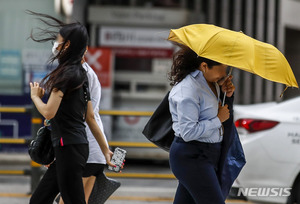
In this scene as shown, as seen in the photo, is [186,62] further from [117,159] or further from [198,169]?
[117,159]

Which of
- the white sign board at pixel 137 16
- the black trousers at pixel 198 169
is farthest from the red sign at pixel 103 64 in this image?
the black trousers at pixel 198 169

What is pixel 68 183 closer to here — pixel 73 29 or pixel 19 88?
pixel 73 29

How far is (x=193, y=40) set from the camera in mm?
3904

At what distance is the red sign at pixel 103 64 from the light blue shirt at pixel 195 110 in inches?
278

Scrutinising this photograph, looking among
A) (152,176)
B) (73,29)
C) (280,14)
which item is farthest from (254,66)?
(280,14)

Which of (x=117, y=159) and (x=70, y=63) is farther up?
(x=70, y=63)

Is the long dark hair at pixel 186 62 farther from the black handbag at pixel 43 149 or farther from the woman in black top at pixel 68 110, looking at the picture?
the black handbag at pixel 43 149

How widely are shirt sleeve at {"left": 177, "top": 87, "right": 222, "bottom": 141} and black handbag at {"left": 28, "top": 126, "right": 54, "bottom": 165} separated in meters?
1.00

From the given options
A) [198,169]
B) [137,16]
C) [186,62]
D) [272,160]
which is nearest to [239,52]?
[186,62]

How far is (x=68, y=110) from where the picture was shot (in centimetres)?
416

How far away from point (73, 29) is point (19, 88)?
7.46m

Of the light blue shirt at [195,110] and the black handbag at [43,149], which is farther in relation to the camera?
the black handbag at [43,149]

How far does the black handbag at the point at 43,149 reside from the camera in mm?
4320

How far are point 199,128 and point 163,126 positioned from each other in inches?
17.6
